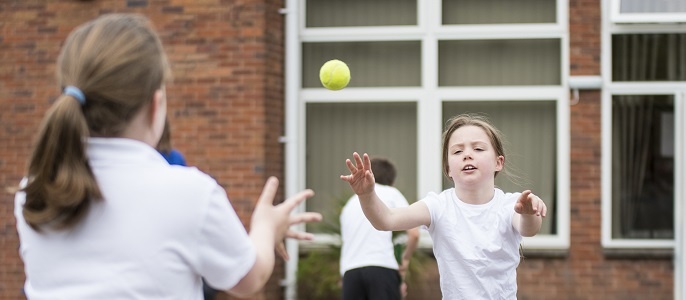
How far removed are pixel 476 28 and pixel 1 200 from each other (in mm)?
4655

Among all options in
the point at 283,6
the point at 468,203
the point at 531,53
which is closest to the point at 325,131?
the point at 283,6

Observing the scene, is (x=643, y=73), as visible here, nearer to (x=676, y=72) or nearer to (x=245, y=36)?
(x=676, y=72)

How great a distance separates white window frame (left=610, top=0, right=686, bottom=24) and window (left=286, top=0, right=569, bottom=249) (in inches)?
18.6

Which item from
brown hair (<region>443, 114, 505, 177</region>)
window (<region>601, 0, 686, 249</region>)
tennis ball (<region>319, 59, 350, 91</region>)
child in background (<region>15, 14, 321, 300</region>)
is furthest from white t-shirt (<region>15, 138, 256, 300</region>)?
window (<region>601, 0, 686, 249</region>)

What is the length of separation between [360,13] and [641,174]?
9.61ft

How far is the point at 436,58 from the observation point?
9.91 meters

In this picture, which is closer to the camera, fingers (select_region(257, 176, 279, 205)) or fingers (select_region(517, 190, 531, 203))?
fingers (select_region(257, 176, 279, 205))

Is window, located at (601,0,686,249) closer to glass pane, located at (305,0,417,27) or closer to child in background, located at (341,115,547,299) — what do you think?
glass pane, located at (305,0,417,27)

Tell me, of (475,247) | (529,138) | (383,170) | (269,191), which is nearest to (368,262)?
(383,170)

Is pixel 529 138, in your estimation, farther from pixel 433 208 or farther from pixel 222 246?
pixel 222 246

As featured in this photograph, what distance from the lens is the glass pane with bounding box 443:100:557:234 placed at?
986 cm

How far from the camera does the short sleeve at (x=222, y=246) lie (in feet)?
8.15

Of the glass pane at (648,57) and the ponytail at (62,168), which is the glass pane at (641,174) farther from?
the ponytail at (62,168)

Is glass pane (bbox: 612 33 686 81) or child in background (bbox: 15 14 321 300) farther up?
glass pane (bbox: 612 33 686 81)
